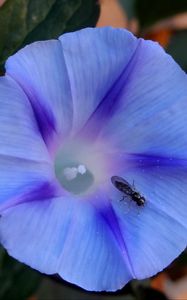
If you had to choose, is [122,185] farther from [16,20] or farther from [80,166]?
[16,20]

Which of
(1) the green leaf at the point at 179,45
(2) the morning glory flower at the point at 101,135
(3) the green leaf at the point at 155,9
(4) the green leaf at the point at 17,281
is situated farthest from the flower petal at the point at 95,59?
(1) the green leaf at the point at 179,45

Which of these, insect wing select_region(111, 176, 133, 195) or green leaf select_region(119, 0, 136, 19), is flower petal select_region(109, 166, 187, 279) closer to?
insect wing select_region(111, 176, 133, 195)

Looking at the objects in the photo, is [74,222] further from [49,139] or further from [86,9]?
[86,9]

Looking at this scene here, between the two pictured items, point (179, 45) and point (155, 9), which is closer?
→ point (155, 9)

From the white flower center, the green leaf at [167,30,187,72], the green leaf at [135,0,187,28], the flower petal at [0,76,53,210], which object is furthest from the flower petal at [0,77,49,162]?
the green leaf at [167,30,187,72]

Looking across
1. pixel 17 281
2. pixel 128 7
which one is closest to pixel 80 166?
pixel 17 281

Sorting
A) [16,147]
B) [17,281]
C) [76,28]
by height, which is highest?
[76,28]

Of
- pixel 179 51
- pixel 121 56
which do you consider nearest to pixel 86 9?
pixel 121 56
